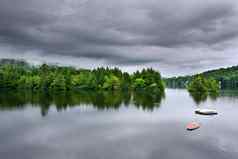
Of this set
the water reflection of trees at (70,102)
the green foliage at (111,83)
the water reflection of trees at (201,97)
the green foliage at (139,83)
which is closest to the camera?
the water reflection of trees at (70,102)

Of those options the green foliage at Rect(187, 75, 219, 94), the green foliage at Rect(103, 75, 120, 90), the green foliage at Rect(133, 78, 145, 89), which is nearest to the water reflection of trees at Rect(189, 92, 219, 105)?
the green foliage at Rect(187, 75, 219, 94)

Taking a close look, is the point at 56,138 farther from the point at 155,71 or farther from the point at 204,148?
the point at 155,71

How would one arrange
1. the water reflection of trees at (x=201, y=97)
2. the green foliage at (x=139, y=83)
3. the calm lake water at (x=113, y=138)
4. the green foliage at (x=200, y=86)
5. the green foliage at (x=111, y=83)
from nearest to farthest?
the calm lake water at (x=113, y=138), the water reflection of trees at (x=201, y=97), the green foliage at (x=200, y=86), the green foliage at (x=139, y=83), the green foliage at (x=111, y=83)

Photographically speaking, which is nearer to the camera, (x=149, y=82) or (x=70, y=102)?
(x=70, y=102)

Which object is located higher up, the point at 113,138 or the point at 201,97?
the point at 201,97

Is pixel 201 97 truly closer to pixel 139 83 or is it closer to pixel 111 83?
pixel 139 83

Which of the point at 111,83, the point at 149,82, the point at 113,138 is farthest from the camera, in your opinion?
the point at 111,83

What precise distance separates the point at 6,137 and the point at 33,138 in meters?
4.74

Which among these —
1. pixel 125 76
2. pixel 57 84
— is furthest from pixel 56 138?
pixel 125 76

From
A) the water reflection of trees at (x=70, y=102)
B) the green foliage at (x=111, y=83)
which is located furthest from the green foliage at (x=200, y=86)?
the water reflection of trees at (x=70, y=102)

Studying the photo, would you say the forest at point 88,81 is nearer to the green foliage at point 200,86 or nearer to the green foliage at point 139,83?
the green foliage at point 139,83

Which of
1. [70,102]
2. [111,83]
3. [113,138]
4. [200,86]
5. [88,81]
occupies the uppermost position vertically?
[88,81]

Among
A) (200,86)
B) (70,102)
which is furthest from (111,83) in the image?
(70,102)

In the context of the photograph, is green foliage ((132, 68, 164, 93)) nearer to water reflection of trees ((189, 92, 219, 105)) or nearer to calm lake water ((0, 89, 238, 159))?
water reflection of trees ((189, 92, 219, 105))
